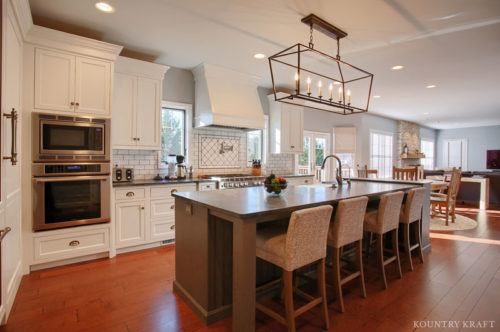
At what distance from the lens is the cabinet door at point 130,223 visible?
338 centimetres

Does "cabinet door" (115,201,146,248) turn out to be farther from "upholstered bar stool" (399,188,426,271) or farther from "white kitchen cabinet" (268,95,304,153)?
"upholstered bar stool" (399,188,426,271)

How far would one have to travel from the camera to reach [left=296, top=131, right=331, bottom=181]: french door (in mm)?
6828

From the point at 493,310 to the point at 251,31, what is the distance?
346cm

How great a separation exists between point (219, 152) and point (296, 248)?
3.30 metres

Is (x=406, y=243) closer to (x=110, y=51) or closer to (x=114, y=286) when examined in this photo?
(x=114, y=286)

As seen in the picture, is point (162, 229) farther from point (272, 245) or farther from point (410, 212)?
point (410, 212)

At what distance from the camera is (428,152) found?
39.9 ft

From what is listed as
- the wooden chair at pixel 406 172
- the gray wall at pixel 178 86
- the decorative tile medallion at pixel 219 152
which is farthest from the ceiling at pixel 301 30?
the wooden chair at pixel 406 172

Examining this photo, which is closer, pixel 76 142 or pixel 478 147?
pixel 76 142

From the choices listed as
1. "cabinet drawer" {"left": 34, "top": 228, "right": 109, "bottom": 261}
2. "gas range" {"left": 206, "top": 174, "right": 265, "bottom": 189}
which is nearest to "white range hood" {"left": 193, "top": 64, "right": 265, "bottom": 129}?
"gas range" {"left": 206, "top": 174, "right": 265, "bottom": 189}

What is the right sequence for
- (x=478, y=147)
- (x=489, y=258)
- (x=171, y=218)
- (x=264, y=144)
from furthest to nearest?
(x=478, y=147) < (x=264, y=144) < (x=171, y=218) < (x=489, y=258)

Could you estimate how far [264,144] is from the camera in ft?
18.0

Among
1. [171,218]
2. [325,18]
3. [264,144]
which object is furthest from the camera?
Result: [264,144]

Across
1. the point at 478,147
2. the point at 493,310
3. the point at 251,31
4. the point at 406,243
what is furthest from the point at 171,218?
the point at 478,147
